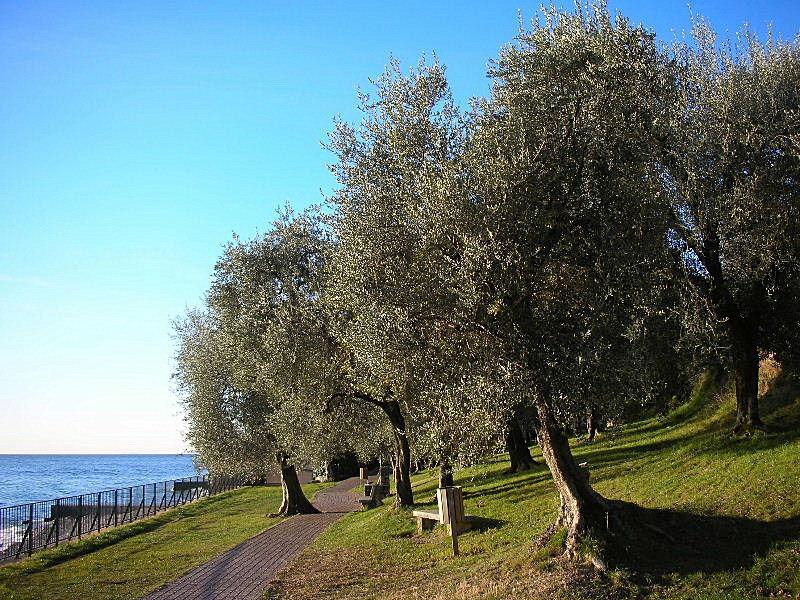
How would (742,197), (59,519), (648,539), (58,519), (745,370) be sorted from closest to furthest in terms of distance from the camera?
(648,539)
(742,197)
(745,370)
(58,519)
(59,519)

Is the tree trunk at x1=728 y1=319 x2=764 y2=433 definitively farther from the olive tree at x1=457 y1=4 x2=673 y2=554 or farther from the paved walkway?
the paved walkway

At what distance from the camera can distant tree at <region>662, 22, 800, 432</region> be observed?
17266 millimetres

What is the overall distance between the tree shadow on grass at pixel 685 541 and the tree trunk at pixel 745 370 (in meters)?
6.12

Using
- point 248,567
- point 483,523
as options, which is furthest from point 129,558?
point 483,523

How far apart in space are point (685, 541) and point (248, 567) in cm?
1070

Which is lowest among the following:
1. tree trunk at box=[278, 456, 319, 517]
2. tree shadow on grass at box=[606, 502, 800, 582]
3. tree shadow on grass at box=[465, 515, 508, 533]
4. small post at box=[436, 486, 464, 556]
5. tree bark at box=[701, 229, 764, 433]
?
tree shadow on grass at box=[606, 502, 800, 582]

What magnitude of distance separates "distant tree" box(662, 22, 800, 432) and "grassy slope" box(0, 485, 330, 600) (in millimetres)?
15825

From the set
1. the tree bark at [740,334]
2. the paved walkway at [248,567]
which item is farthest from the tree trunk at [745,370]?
the paved walkway at [248,567]

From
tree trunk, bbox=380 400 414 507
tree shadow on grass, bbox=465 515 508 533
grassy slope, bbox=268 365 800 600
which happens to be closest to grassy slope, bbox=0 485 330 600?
grassy slope, bbox=268 365 800 600

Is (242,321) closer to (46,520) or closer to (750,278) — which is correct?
(46,520)

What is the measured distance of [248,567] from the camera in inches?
704

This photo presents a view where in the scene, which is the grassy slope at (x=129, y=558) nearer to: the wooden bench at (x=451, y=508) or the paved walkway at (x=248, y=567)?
the paved walkway at (x=248, y=567)

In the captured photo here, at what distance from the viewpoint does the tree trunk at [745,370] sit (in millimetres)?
18812

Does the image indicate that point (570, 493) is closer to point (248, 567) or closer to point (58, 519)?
point (248, 567)
